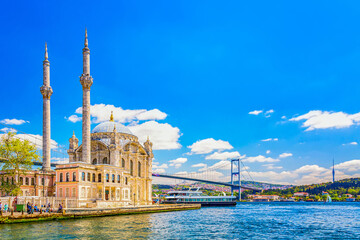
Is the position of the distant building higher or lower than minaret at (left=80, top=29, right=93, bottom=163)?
lower

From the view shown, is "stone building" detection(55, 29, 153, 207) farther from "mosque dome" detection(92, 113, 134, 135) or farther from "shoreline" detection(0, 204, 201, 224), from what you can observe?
"shoreline" detection(0, 204, 201, 224)

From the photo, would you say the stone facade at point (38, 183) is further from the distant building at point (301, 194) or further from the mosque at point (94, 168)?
the distant building at point (301, 194)

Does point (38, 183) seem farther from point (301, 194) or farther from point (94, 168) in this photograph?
point (301, 194)

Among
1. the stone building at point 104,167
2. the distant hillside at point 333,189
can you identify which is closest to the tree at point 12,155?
the stone building at point 104,167

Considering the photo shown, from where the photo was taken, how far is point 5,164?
38.6 meters

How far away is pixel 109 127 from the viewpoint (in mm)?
57438

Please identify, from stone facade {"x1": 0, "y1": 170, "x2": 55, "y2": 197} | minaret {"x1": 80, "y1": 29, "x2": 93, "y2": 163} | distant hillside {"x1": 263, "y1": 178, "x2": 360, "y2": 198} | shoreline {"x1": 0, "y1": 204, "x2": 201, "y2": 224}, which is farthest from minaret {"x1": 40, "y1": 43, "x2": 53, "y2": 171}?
distant hillside {"x1": 263, "y1": 178, "x2": 360, "y2": 198}

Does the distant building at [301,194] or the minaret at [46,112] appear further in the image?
the distant building at [301,194]

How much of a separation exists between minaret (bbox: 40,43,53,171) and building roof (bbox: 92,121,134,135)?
8.88 meters

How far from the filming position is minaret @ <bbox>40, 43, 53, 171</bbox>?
50.2m

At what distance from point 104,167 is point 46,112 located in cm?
1238

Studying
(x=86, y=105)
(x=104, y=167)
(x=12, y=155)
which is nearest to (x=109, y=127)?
(x=86, y=105)

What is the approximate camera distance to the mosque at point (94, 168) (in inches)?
1692

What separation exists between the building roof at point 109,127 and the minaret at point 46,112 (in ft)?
29.1
